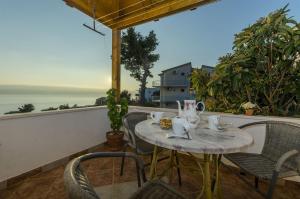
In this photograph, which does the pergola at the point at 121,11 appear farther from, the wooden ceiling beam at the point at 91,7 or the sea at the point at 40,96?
the sea at the point at 40,96

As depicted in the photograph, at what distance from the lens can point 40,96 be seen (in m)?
2.63

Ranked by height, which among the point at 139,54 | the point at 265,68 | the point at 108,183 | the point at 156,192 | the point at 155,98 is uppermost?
the point at 139,54

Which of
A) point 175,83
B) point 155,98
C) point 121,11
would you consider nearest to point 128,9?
point 121,11

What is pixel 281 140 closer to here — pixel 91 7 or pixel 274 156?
pixel 274 156

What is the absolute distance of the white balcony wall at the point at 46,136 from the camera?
7.13ft

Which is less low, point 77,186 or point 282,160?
point 77,186

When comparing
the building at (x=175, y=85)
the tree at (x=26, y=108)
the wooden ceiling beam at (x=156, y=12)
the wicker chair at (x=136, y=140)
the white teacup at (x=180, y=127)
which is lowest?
the wicker chair at (x=136, y=140)

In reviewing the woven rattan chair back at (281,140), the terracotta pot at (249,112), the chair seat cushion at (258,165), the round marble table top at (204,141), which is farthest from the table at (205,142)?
the terracotta pot at (249,112)

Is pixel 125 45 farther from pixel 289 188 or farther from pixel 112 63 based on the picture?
pixel 289 188

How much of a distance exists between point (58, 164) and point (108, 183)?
3.01 feet

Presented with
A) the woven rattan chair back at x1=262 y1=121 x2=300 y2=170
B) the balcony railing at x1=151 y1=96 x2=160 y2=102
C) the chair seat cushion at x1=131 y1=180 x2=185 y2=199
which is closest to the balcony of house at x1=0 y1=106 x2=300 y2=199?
the woven rattan chair back at x1=262 y1=121 x2=300 y2=170

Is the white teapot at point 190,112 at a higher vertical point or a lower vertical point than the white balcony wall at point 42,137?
higher

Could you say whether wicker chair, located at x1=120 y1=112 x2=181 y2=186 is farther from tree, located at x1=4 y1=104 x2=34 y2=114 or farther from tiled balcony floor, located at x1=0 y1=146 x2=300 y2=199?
tree, located at x1=4 y1=104 x2=34 y2=114

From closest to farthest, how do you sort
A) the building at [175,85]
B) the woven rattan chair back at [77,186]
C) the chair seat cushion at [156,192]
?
the woven rattan chair back at [77,186] < the chair seat cushion at [156,192] < the building at [175,85]
